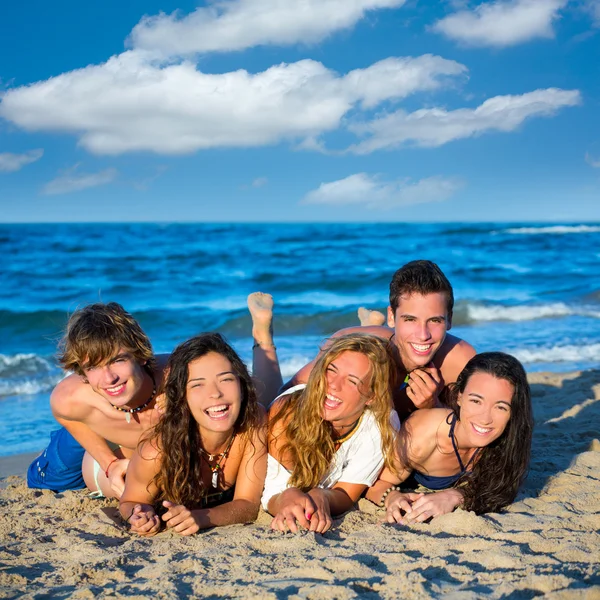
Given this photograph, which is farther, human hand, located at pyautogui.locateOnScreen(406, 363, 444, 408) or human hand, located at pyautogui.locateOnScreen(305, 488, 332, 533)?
human hand, located at pyautogui.locateOnScreen(406, 363, 444, 408)

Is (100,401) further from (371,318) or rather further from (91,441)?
(371,318)

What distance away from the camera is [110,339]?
11.4ft

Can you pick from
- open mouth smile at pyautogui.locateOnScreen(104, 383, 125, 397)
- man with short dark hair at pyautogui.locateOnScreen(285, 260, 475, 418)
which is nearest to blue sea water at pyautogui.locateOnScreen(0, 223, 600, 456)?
open mouth smile at pyautogui.locateOnScreen(104, 383, 125, 397)

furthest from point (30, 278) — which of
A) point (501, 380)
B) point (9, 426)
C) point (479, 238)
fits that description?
point (479, 238)

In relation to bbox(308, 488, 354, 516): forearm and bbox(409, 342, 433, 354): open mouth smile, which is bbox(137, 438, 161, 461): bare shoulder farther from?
bbox(409, 342, 433, 354): open mouth smile

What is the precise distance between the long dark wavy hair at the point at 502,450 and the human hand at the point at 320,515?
762 mm

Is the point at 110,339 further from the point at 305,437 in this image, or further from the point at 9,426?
the point at 9,426

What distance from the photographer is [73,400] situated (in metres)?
3.87

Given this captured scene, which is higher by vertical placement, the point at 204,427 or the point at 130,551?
the point at 204,427

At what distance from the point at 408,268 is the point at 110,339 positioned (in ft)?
5.87

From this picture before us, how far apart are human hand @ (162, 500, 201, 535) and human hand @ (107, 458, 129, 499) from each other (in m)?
0.53

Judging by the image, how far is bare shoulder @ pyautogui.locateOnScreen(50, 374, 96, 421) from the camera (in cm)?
386

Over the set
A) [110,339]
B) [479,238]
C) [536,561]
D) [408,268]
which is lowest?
[536,561]

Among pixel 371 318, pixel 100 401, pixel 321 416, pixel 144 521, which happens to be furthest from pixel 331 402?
pixel 371 318
